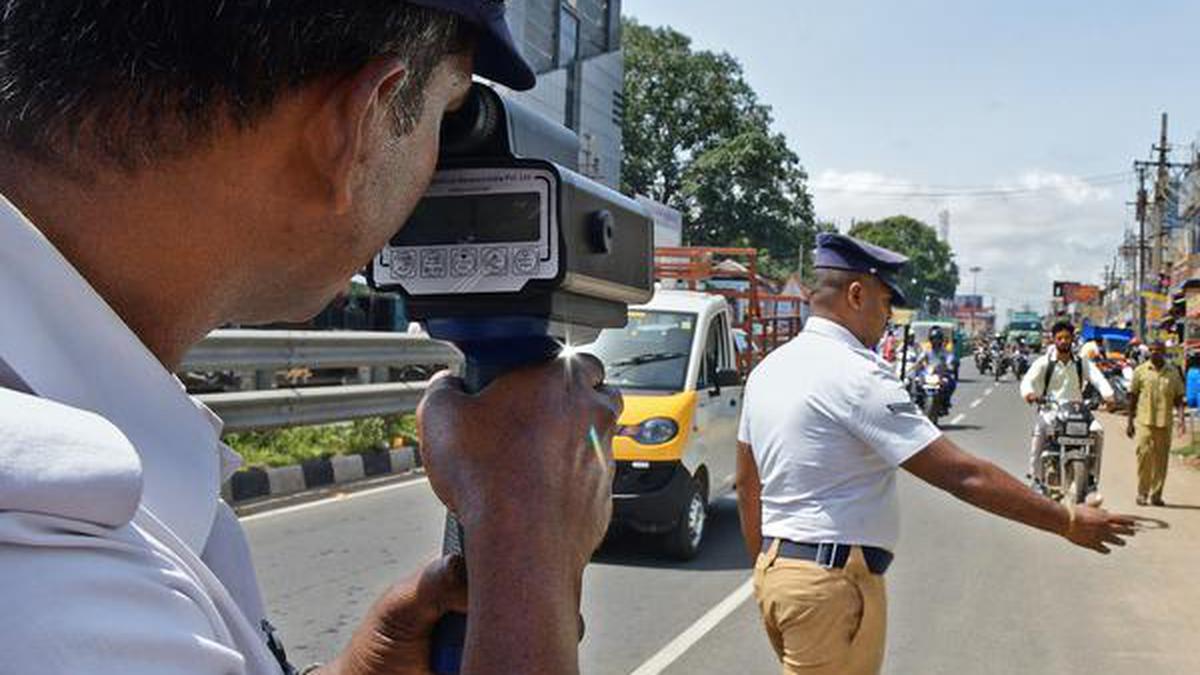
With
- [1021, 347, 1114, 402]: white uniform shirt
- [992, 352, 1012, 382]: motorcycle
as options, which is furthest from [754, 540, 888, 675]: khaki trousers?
[992, 352, 1012, 382]: motorcycle

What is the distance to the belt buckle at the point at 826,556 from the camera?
317cm

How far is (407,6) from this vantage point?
84cm

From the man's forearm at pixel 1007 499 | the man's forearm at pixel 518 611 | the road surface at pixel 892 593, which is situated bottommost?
the road surface at pixel 892 593

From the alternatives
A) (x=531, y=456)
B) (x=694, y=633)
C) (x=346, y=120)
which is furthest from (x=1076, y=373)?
(x=346, y=120)

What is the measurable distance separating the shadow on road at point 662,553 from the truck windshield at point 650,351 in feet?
3.49

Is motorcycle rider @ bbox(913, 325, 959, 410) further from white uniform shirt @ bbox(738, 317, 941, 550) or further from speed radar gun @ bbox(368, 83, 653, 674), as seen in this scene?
speed radar gun @ bbox(368, 83, 653, 674)

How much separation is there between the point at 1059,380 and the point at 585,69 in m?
29.0

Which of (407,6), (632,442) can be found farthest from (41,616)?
(632,442)

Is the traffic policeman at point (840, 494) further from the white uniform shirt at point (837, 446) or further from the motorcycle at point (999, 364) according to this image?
the motorcycle at point (999, 364)

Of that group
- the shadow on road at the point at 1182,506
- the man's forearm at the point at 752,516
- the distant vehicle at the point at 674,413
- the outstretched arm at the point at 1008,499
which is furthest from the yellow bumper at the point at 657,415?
the shadow on road at the point at 1182,506

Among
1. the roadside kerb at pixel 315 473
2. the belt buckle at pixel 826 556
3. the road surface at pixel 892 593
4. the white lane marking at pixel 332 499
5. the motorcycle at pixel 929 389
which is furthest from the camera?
the motorcycle at pixel 929 389

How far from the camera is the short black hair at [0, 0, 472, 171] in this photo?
74cm

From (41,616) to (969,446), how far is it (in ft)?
55.1

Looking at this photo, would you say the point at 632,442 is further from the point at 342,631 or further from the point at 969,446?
the point at 969,446
